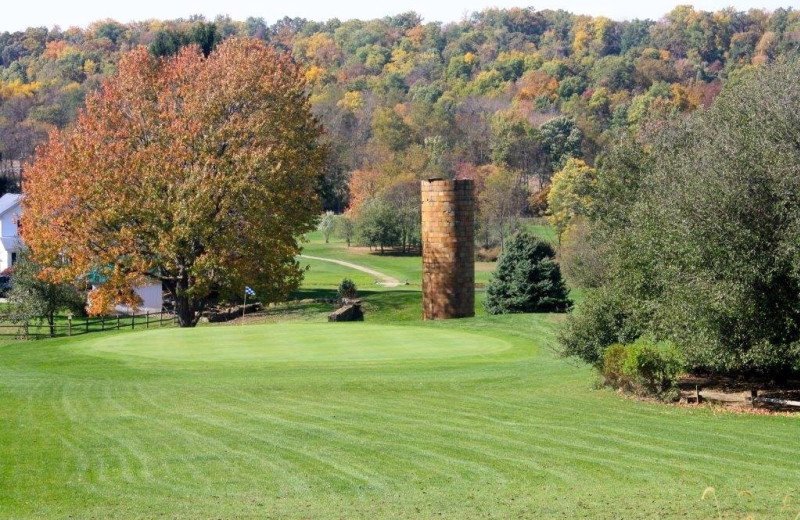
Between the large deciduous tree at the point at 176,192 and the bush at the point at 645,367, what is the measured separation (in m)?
24.6

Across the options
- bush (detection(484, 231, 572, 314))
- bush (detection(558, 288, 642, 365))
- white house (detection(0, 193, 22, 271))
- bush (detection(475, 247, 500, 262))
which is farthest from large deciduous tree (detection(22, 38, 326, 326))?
bush (detection(475, 247, 500, 262))

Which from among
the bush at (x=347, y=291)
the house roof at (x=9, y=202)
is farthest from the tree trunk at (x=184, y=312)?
the house roof at (x=9, y=202)

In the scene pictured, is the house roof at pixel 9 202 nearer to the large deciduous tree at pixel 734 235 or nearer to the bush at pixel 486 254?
the bush at pixel 486 254

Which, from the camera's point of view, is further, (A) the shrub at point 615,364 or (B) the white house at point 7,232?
(B) the white house at point 7,232

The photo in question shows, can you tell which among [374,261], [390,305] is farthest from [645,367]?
[374,261]

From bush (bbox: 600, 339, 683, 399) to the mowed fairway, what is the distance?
1.94ft

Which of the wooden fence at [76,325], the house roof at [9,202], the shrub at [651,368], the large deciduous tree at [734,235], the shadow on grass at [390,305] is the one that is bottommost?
the wooden fence at [76,325]

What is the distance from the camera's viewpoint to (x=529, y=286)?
144ft

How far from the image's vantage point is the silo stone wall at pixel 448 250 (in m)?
43.1

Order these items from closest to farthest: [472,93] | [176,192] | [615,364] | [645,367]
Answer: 1. [645,367]
2. [615,364]
3. [176,192]
4. [472,93]

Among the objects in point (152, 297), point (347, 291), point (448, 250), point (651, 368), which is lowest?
point (152, 297)

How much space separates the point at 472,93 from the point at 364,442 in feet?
458

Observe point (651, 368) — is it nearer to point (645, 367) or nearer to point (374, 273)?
point (645, 367)

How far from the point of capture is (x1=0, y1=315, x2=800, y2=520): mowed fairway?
42.4 feet
